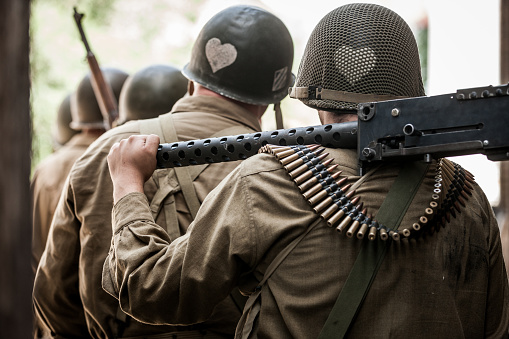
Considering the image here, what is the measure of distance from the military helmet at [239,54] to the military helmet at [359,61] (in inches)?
52.6

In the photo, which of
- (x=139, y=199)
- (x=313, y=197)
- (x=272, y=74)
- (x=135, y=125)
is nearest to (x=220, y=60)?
(x=272, y=74)

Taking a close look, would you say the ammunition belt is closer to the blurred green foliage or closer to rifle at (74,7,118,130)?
rifle at (74,7,118,130)

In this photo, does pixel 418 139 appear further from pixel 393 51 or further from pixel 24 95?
pixel 24 95

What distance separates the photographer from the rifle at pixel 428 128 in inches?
97.7

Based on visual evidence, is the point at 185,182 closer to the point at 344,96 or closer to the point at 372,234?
the point at 344,96

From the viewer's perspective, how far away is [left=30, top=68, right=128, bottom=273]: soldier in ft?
20.6

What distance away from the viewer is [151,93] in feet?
18.4

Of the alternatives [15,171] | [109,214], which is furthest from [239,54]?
[15,171]

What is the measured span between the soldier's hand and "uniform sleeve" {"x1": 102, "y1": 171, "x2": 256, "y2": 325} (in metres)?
0.38

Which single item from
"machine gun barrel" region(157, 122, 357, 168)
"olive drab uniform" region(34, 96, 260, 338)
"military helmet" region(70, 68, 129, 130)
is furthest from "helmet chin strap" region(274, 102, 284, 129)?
"military helmet" region(70, 68, 129, 130)

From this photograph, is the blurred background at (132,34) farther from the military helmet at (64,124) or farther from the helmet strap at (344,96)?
the helmet strap at (344,96)

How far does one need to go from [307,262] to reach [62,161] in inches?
175

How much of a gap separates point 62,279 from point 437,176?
7.89 ft

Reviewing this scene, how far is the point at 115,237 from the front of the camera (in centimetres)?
296
